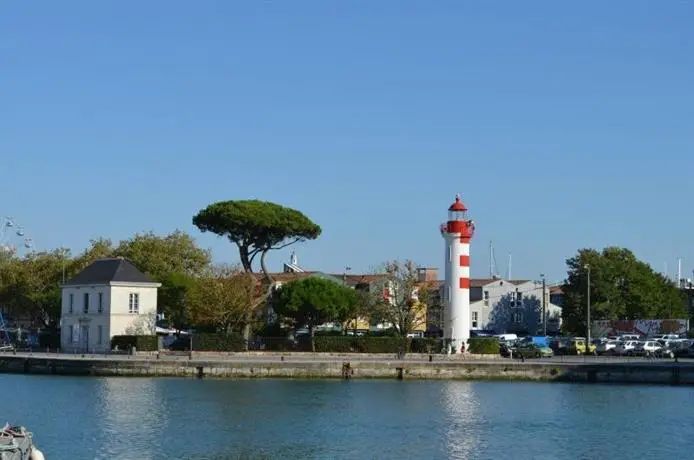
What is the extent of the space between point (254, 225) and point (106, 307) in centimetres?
1313

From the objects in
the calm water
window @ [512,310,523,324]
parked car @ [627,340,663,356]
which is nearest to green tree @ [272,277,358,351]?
parked car @ [627,340,663,356]

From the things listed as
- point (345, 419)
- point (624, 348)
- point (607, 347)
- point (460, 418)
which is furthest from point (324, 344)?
point (345, 419)

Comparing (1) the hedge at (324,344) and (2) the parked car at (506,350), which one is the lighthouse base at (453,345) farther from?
(2) the parked car at (506,350)

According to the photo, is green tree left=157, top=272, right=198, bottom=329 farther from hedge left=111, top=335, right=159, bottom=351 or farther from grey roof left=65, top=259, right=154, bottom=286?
hedge left=111, top=335, right=159, bottom=351

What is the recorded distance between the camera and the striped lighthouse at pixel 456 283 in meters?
83.8

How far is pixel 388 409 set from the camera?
52.4 m

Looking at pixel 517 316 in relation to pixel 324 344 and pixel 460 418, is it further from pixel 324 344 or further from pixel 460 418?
pixel 460 418

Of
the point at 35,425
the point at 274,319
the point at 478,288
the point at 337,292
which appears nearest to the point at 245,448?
the point at 35,425

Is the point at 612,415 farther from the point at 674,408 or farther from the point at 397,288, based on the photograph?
the point at 397,288

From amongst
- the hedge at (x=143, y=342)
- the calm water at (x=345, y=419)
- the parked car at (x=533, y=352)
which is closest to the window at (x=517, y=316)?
the parked car at (x=533, y=352)

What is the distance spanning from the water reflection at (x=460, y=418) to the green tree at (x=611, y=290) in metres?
45.1

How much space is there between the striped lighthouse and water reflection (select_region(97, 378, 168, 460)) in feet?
87.6

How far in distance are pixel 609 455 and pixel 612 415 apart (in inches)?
483

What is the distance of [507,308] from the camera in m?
120
